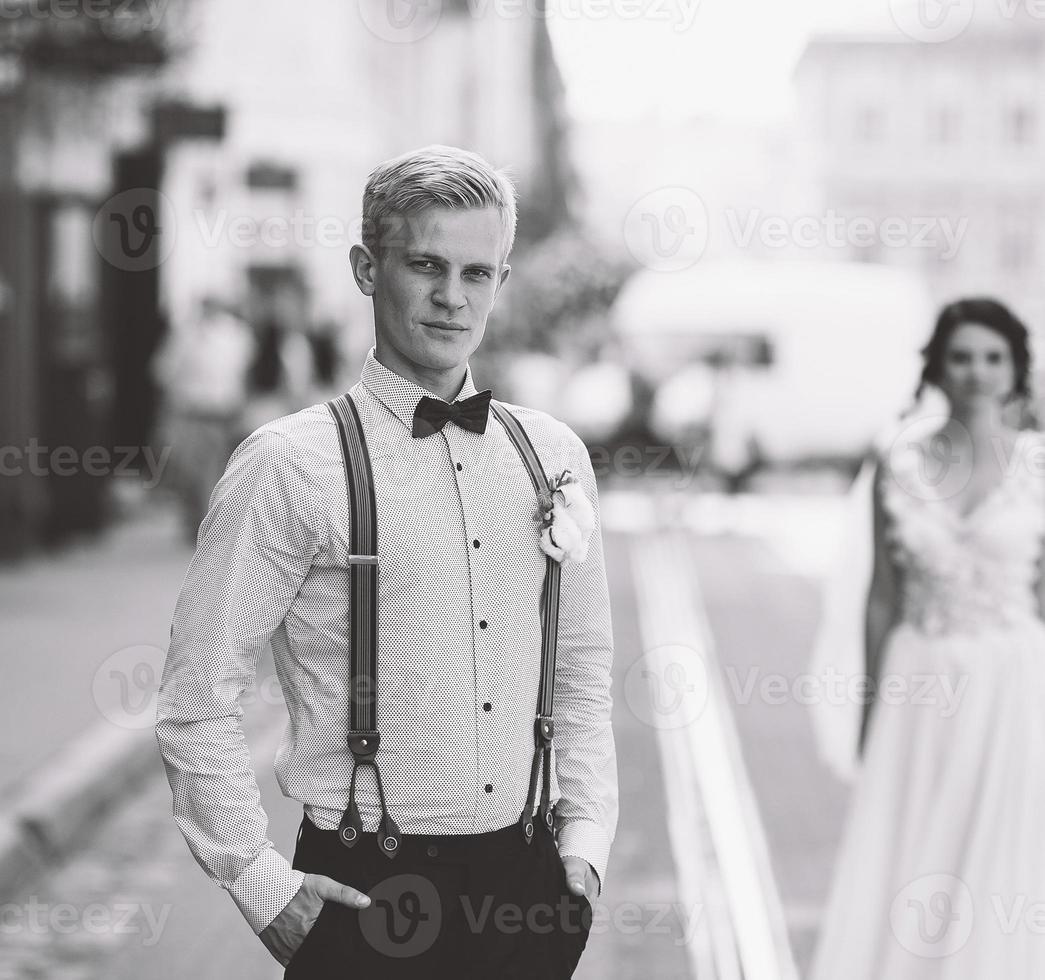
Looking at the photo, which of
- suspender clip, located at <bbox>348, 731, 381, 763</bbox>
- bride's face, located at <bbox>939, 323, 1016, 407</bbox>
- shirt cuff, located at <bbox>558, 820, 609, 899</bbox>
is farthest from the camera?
bride's face, located at <bbox>939, 323, 1016, 407</bbox>

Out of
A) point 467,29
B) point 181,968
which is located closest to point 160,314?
point 181,968

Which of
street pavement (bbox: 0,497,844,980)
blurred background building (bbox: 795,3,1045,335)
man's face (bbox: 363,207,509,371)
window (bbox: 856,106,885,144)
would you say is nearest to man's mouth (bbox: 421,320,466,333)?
man's face (bbox: 363,207,509,371)

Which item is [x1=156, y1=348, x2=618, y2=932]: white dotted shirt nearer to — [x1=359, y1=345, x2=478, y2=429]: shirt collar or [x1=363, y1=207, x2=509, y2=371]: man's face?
[x1=359, y1=345, x2=478, y2=429]: shirt collar

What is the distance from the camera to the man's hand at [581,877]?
2.67m

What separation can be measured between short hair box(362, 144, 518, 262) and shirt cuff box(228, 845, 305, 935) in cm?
93

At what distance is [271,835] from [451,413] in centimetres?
441

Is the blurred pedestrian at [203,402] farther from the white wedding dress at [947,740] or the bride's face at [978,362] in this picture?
the bride's face at [978,362]

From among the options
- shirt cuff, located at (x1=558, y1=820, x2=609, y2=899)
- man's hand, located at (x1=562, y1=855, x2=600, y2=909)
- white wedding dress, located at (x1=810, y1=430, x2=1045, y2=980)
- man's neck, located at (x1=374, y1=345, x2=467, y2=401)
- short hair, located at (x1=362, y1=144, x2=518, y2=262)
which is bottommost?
white wedding dress, located at (x1=810, y1=430, x2=1045, y2=980)

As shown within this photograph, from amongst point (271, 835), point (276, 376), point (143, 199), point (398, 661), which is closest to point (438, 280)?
point (398, 661)

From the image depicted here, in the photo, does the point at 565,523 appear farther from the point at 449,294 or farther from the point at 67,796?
the point at 67,796

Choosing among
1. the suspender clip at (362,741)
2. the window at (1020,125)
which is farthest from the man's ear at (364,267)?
the window at (1020,125)

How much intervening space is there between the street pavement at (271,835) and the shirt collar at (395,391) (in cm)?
305

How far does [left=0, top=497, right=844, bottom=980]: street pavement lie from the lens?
5.41m

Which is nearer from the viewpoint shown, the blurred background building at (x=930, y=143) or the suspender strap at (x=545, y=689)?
the suspender strap at (x=545, y=689)
